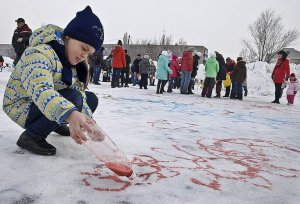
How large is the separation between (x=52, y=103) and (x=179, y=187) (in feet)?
2.34

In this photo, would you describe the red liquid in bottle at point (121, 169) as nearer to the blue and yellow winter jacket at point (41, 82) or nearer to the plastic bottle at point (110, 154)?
the plastic bottle at point (110, 154)

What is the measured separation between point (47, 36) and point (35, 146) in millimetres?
634

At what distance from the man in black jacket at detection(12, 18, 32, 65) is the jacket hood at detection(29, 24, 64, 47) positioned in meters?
3.90

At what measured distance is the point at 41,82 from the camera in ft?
4.36

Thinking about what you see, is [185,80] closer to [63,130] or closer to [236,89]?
[236,89]

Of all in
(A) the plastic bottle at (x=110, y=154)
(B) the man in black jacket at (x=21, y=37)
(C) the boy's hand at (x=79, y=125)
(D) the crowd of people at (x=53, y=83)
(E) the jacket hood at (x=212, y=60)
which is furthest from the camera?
(E) the jacket hood at (x=212, y=60)

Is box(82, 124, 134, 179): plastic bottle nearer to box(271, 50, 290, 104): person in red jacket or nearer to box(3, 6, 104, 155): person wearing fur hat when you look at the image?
box(3, 6, 104, 155): person wearing fur hat

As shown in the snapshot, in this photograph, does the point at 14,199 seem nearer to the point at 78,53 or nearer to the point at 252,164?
the point at 78,53

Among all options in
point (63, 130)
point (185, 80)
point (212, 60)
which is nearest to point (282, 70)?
point (212, 60)

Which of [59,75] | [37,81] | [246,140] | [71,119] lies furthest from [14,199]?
[246,140]

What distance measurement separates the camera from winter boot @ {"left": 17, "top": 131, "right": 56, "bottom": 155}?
5.65 ft

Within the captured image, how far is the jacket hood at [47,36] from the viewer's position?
5.17 feet

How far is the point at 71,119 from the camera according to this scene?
1.15 m

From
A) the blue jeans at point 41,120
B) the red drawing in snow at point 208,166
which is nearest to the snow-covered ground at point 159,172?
the red drawing in snow at point 208,166
